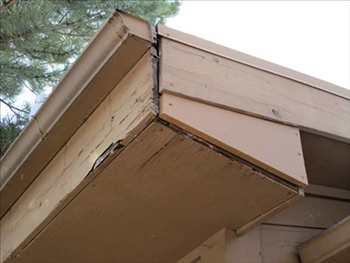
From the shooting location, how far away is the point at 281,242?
132 centimetres

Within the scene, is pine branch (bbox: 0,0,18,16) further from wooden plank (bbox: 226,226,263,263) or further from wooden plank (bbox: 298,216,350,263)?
wooden plank (bbox: 298,216,350,263)

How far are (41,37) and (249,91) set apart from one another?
3.08 m

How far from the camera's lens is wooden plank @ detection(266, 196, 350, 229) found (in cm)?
138

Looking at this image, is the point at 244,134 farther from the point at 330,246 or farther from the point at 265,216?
the point at 330,246

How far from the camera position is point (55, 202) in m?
1.18

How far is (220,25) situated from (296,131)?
4638 millimetres

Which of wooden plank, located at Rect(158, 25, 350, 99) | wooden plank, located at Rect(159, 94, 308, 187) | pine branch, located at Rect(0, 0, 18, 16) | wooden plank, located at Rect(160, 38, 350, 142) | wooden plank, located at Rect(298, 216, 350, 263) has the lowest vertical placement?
wooden plank, located at Rect(298, 216, 350, 263)

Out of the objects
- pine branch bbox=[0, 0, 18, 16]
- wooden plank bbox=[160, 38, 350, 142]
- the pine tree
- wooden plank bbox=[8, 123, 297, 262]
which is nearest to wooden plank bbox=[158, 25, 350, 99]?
wooden plank bbox=[160, 38, 350, 142]

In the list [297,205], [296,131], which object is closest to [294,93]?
[296,131]

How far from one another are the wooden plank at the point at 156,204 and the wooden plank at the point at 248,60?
270 mm

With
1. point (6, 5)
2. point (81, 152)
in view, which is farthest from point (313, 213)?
point (6, 5)

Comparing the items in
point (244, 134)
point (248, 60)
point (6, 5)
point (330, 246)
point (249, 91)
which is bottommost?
point (330, 246)

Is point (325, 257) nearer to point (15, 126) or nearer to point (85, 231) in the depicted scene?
point (85, 231)

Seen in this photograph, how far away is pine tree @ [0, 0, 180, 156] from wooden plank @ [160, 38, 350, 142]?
2.37m
